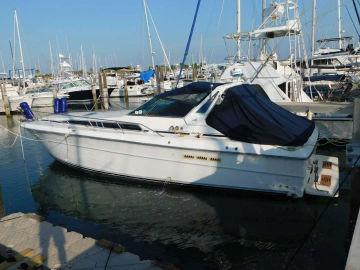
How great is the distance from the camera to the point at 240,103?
8492 millimetres

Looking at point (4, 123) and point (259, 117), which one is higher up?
point (259, 117)

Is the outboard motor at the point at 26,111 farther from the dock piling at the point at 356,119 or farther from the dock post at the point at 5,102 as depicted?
the dock post at the point at 5,102

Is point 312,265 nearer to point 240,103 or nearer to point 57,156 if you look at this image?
point 240,103

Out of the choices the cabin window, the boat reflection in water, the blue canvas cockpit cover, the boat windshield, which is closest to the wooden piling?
the blue canvas cockpit cover

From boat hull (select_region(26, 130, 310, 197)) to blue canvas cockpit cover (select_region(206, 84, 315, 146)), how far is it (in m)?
0.41

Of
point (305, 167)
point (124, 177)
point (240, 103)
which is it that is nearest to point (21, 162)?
point (124, 177)

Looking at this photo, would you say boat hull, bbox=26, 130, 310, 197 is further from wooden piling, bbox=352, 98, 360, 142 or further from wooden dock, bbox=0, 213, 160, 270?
wooden dock, bbox=0, 213, 160, 270

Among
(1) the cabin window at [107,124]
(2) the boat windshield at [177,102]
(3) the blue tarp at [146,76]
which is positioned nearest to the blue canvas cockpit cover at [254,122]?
(2) the boat windshield at [177,102]

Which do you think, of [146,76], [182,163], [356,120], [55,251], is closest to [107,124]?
[182,163]

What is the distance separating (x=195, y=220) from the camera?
7441 millimetres

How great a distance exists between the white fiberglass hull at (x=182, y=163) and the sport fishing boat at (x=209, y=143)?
2 cm

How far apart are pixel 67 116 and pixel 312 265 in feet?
23.4

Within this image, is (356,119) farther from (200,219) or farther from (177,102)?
(177,102)

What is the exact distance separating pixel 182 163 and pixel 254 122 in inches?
68.9
